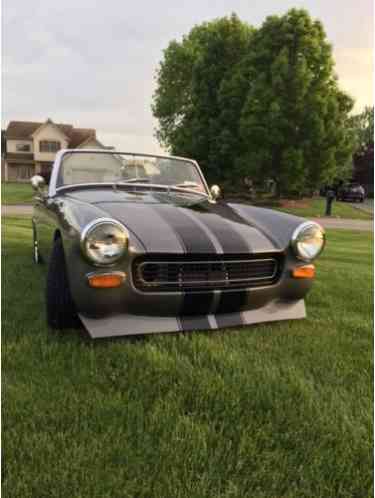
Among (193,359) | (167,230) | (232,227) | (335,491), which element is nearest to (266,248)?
(232,227)

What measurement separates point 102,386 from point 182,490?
734 millimetres

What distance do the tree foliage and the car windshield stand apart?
55.5 feet

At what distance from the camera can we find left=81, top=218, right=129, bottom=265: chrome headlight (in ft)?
7.05

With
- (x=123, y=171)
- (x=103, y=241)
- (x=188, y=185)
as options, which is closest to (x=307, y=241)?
(x=103, y=241)

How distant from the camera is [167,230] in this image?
2402mm

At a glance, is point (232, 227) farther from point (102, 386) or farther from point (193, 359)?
point (102, 386)

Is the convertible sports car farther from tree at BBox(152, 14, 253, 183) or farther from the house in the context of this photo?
the house

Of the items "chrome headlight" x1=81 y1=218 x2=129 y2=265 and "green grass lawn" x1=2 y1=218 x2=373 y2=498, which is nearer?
"green grass lawn" x1=2 y1=218 x2=373 y2=498

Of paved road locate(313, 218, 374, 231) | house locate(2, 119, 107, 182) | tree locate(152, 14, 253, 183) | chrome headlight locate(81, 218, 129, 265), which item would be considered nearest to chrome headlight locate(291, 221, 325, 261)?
chrome headlight locate(81, 218, 129, 265)

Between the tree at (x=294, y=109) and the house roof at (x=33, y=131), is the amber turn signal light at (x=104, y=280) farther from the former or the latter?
the house roof at (x=33, y=131)

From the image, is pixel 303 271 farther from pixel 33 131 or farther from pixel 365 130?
pixel 365 130

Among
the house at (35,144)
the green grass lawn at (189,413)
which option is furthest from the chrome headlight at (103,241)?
the house at (35,144)

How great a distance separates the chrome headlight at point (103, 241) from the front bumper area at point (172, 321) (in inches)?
14.8

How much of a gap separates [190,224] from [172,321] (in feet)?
2.07
